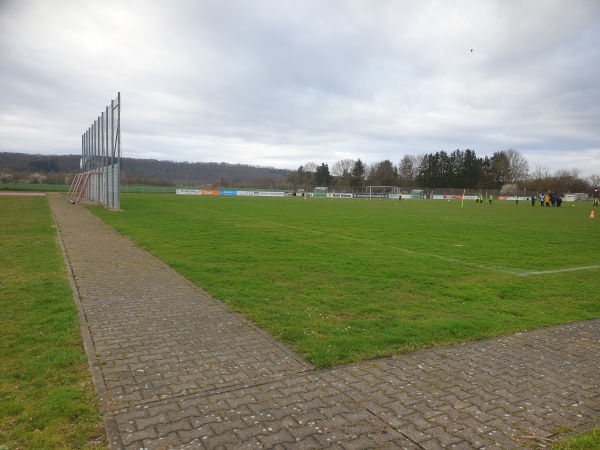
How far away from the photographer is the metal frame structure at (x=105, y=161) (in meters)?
29.5

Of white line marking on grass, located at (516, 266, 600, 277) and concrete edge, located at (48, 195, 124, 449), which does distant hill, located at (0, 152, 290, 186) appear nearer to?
white line marking on grass, located at (516, 266, 600, 277)

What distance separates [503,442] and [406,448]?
778 millimetres

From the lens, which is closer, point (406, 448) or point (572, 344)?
point (406, 448)

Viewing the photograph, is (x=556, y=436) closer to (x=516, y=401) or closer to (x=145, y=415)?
(x=516, y=401)

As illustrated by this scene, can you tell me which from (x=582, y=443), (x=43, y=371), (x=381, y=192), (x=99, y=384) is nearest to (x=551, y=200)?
(x=381, y=192)

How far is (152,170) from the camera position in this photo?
103812 mm

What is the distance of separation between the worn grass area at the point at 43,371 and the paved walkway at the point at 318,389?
0.17 meters

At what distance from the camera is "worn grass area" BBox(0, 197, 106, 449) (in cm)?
328

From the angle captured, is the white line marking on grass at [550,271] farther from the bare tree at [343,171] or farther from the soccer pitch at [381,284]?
the bare tree at [343,171]

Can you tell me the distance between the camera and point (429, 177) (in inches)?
4449

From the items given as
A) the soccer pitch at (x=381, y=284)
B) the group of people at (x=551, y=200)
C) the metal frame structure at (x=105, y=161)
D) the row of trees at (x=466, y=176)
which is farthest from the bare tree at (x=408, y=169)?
the soccer pitch at (x=381, y=284)

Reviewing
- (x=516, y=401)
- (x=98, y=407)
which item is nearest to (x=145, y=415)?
(x=98, y=407)

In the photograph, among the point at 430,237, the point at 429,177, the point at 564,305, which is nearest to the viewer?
the point at 564,305

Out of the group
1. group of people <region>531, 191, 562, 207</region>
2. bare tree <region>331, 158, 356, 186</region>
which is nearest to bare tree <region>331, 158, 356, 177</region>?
bare tree <region>331, 158, 356, 186</region>
